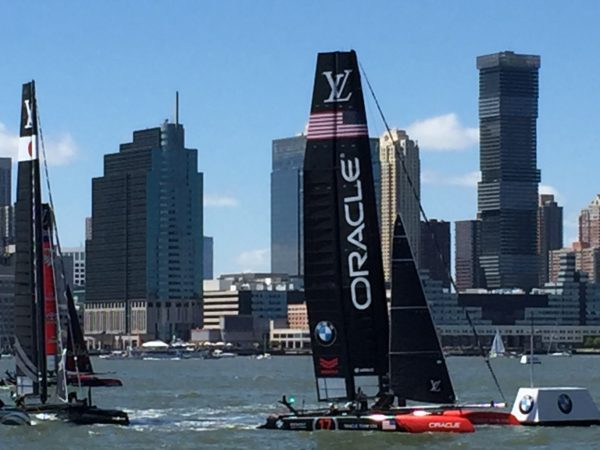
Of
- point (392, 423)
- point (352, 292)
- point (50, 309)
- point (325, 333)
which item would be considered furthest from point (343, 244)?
point (50, 309)

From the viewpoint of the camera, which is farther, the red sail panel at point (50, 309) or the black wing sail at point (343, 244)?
the red sail panel at point (50, 309)

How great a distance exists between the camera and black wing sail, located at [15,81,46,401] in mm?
62500

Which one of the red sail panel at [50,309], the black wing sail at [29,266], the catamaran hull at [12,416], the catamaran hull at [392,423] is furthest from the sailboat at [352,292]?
the red sail panel at [50,309]

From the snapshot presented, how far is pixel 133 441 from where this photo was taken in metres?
56.9

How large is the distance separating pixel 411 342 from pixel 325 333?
276 cm

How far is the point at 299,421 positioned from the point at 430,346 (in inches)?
185

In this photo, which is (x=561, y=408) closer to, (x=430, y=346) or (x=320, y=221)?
(x=430, y=346)

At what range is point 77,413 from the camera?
197 feet

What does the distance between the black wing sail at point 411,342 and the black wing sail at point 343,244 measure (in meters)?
0.64

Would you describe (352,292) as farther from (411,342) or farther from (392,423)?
(392,423)

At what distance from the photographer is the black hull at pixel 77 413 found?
60094mm

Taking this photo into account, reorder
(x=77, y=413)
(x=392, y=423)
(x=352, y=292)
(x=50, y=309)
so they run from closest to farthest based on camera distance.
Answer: (x=392, y=423), (x=352, y=292), (x=77, y=413), (x=50, y=309)

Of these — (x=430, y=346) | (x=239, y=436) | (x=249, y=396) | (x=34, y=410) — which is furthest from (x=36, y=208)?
(x=249, y=396)

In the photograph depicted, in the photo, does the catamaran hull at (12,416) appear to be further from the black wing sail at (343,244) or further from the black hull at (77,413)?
the black wing sail at (343,244)
